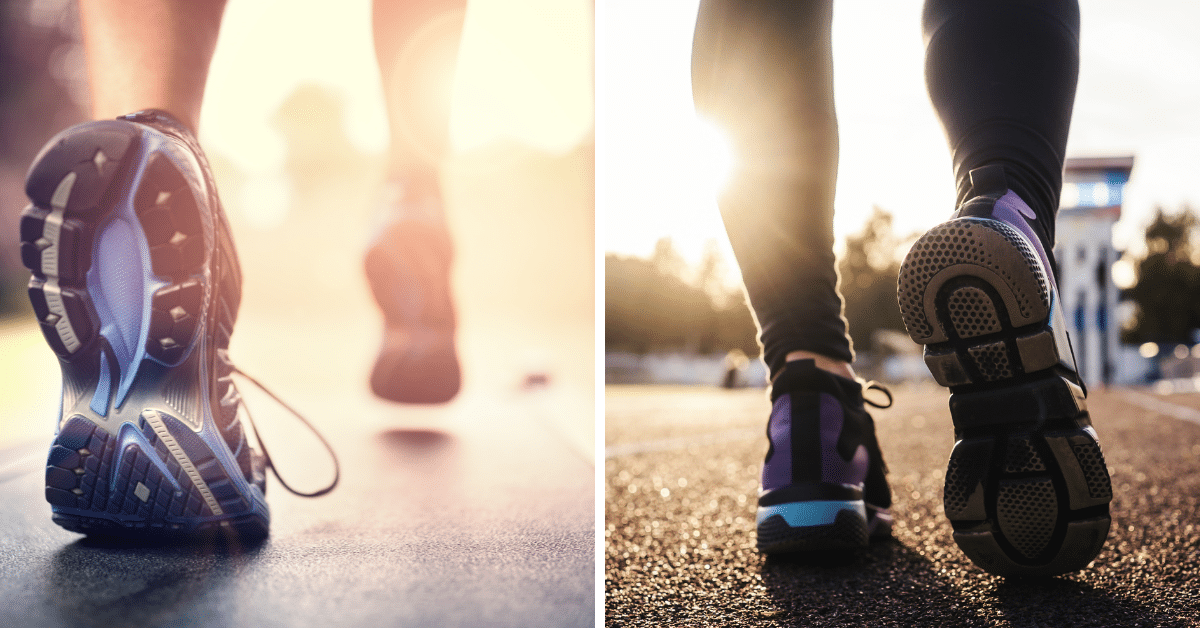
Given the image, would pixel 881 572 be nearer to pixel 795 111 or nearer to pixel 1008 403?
pixel 1008 403

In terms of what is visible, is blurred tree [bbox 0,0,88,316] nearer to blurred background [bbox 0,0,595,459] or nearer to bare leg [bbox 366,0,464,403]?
blurred background [bbox 0,0,595,459]

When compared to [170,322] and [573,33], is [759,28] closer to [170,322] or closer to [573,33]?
[573,33]

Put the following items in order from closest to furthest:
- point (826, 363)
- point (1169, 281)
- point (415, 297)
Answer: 1. point (826, 363)
2. point (415, 297)
3. point (1169, 281)

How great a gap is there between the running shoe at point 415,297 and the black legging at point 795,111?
46 centimetres

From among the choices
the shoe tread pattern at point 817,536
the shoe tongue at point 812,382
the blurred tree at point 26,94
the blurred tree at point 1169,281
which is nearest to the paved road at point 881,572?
the shoe tread pattern at point 817,536

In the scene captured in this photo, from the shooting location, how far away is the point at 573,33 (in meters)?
1.04

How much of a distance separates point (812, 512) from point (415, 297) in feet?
2.17

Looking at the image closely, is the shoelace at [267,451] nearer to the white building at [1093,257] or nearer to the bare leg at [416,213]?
the bare leg at [416,213]

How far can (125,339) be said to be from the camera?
578mm

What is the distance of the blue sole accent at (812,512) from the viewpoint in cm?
68

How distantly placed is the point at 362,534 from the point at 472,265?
57cm

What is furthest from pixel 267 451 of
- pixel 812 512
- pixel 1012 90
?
pixel 1012 90

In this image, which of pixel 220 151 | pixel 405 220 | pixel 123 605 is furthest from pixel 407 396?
pixel 123 605

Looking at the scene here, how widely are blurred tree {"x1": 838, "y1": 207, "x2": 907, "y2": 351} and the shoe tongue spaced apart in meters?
13.1
